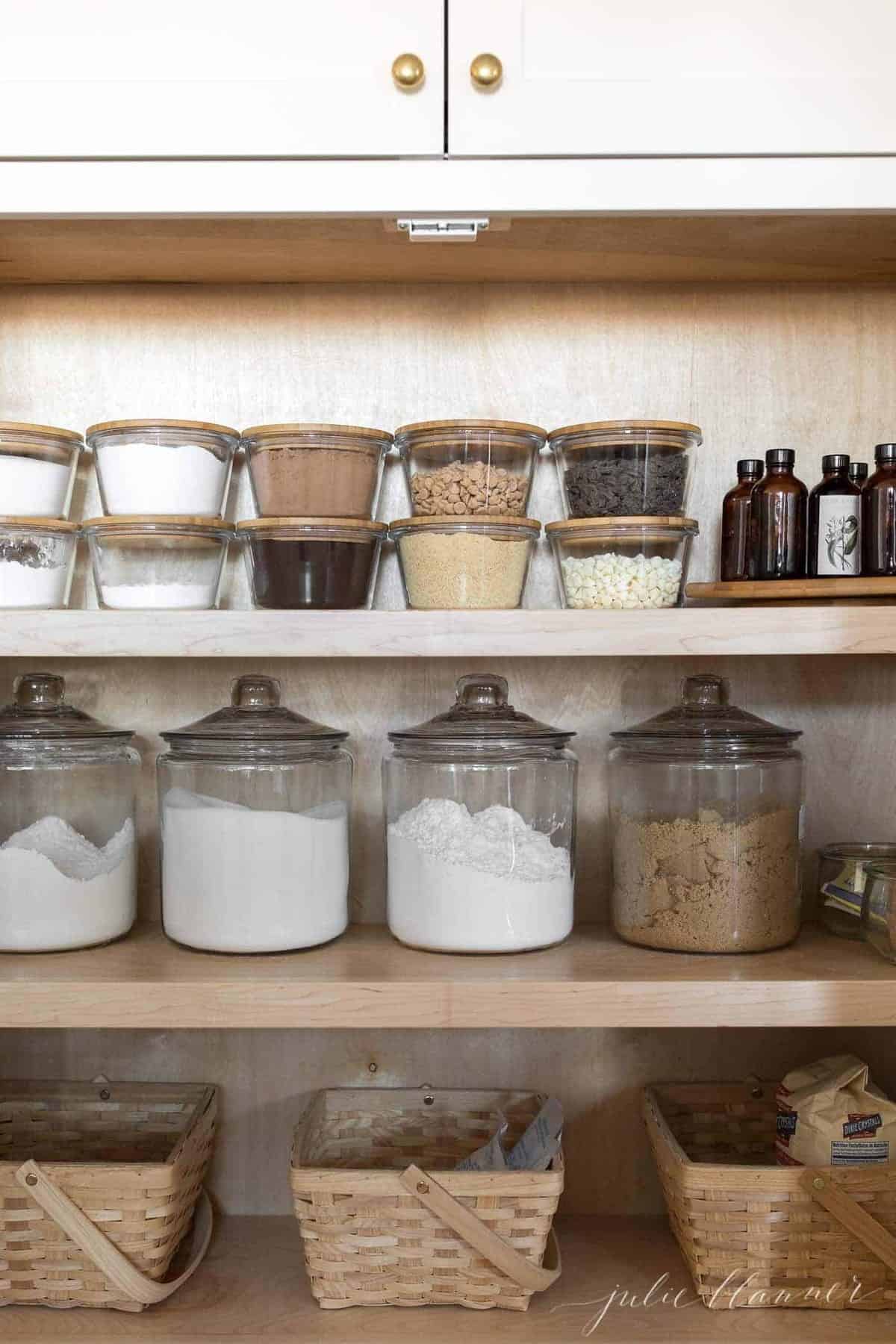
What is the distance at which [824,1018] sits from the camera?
42.7 inches

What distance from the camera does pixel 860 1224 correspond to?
110cm

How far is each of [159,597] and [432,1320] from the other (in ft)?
2.44

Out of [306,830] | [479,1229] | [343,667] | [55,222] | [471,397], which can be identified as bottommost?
[479,1229]

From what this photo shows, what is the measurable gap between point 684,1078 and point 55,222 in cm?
113

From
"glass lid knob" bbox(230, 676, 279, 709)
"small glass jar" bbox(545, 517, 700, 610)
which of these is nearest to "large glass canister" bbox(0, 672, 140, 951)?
"glass lid knob" bbox(230, 676, 279, 709)

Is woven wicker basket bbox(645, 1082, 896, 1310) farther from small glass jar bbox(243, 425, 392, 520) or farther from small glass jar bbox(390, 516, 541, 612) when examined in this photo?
small glass jar bbox(243, 425, 392, 520)

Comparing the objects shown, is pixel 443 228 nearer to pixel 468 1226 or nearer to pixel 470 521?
pixel 470 521

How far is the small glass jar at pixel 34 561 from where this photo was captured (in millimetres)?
1140

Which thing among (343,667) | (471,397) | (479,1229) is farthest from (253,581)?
(479,1229)

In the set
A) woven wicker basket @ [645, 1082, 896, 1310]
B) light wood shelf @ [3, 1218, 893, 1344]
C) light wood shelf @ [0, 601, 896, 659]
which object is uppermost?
light wood shelf @ [0, 601, 896, 659]

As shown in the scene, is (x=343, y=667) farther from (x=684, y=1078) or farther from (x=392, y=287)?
(x=684, y=1078)

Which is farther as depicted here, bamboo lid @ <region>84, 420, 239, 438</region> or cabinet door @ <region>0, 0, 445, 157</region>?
bamboo lid @ <region>84, 420, 239, 438</region>

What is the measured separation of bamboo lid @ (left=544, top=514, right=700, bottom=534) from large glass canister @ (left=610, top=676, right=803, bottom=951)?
188 mm

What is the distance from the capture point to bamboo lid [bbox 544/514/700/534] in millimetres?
1153
